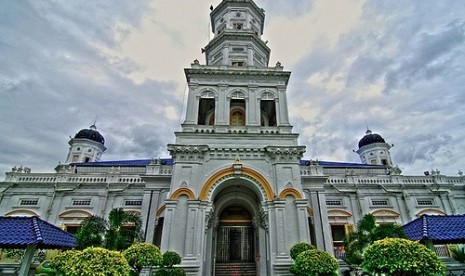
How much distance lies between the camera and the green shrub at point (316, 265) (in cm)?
1146

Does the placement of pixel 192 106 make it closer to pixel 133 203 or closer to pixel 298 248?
pixel 133 203

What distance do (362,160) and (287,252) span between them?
31.8 meters

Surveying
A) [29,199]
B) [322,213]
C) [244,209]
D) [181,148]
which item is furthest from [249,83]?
[29,199]

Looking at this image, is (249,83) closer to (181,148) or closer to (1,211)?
(181,148)

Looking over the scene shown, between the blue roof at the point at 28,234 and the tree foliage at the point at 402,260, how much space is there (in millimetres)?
14320

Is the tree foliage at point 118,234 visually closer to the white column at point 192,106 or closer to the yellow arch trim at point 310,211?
the white column at point 192,106

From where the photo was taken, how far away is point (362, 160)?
41.2m

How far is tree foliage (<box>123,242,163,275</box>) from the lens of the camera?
11834 mm

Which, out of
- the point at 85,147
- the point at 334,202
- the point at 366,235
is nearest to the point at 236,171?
the point at 366,235

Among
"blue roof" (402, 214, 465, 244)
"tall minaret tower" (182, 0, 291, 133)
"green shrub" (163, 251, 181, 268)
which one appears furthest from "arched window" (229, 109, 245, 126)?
"blue roof" (402, 214, 465, 244)

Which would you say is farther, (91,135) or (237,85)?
(91,135)

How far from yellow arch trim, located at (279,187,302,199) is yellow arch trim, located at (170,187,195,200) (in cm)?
591

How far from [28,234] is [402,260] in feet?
51.9

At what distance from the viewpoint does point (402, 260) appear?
322 inches
